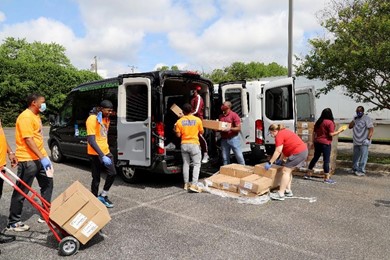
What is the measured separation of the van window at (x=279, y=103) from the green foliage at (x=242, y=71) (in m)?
24.4

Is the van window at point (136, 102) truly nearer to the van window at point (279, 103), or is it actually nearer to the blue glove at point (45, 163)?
the blue glove at point (45, 163)

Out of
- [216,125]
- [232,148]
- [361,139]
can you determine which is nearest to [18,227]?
[216,125]

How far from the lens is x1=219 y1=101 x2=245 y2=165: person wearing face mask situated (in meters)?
6.84

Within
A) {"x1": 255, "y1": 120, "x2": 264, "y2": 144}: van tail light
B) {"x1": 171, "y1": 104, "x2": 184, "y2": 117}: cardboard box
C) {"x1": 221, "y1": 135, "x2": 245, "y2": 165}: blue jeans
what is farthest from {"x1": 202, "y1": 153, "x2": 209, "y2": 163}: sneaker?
{"x1": 255, "y1": 120, "x2": 264, "y2": 144}: van tail light

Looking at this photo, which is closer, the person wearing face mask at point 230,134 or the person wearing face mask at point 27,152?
the person wearing face mask at point 27,152

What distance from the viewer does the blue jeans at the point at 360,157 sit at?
7738 millimetres

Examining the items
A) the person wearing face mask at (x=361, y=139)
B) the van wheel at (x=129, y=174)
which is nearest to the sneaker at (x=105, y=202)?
the van wheel at (x=129, y=174)

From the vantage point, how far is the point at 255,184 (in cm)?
554

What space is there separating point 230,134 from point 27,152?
398 cm

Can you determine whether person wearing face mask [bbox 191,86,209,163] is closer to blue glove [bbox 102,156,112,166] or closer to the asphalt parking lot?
the asphalt parking lot

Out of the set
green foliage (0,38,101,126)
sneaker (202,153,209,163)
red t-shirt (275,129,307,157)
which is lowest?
sneaker (202,153,209,163)

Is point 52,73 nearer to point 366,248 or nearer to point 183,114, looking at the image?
point 183,114

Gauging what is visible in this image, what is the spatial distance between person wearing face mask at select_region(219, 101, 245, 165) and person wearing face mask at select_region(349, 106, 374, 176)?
9.86 feet

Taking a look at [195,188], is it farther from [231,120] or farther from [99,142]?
[99,142]
